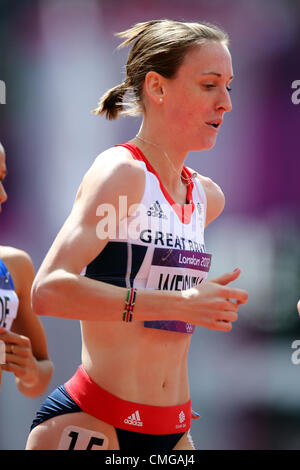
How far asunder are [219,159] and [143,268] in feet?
13.6

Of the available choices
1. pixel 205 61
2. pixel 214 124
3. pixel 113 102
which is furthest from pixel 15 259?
pixel 205 61

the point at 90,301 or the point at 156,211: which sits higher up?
the point at 156,211

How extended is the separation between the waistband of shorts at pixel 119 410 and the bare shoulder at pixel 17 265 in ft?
1.92

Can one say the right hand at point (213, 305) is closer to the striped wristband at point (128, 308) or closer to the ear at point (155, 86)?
the striped wristband at point (128, 308)

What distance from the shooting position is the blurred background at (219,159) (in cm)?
573

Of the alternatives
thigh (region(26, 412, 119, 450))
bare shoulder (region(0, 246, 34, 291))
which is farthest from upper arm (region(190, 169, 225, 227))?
thigh (region(26, 412, 119, 450))

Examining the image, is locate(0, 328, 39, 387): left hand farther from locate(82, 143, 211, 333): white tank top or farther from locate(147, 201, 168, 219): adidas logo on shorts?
locate(147, 201, 168, 219): adidas logo on shorts

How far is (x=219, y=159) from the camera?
20.5 feet

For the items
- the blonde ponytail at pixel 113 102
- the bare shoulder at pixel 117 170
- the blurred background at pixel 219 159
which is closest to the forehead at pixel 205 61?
the blonde ponytail at pixel 113 102

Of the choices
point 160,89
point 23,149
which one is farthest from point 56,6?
point 160,89

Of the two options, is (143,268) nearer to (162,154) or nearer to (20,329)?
(162,154)

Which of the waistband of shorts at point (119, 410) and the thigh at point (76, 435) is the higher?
the waistband of shorts at point (119, 410)

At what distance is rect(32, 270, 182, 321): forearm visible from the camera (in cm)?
199
